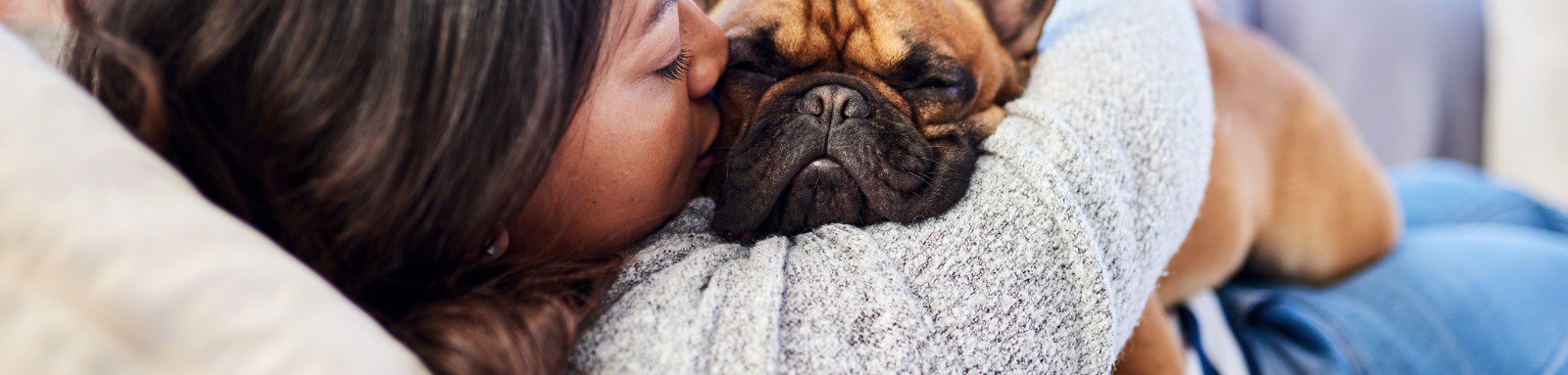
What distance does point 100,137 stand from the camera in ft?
1.67

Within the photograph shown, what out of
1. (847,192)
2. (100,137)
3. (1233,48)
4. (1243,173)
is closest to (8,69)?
(100,137)

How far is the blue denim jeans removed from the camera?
1099 millimetres

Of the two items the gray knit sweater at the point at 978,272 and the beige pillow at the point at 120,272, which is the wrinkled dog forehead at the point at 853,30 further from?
the beige pillow at the point at 120,272

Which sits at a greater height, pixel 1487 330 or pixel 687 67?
pixel 687 67

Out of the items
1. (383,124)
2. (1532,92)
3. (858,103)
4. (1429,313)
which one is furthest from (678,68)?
(1532,92)

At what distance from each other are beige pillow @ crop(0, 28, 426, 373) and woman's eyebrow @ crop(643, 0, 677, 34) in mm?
346

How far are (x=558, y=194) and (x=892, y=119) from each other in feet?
1.09

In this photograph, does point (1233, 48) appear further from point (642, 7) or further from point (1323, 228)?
point (642, 7)

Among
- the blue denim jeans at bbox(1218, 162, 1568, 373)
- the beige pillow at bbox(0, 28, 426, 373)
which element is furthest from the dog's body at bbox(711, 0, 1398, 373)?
the beige pillow at bbox(0, 28, 426, 373)

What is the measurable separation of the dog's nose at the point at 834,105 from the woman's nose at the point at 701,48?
10 cm

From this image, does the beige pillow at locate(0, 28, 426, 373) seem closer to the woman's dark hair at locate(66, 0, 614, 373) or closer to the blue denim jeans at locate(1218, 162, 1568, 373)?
the woman's dark hair at locate(66, 0, 614, 373)

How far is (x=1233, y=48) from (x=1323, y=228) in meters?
0.32

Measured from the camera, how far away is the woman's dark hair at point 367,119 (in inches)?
23.5

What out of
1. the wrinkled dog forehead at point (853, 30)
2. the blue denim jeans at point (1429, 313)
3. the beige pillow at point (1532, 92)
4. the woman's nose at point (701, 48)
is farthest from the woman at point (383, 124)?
the beige pillow at point (1532, 92)
